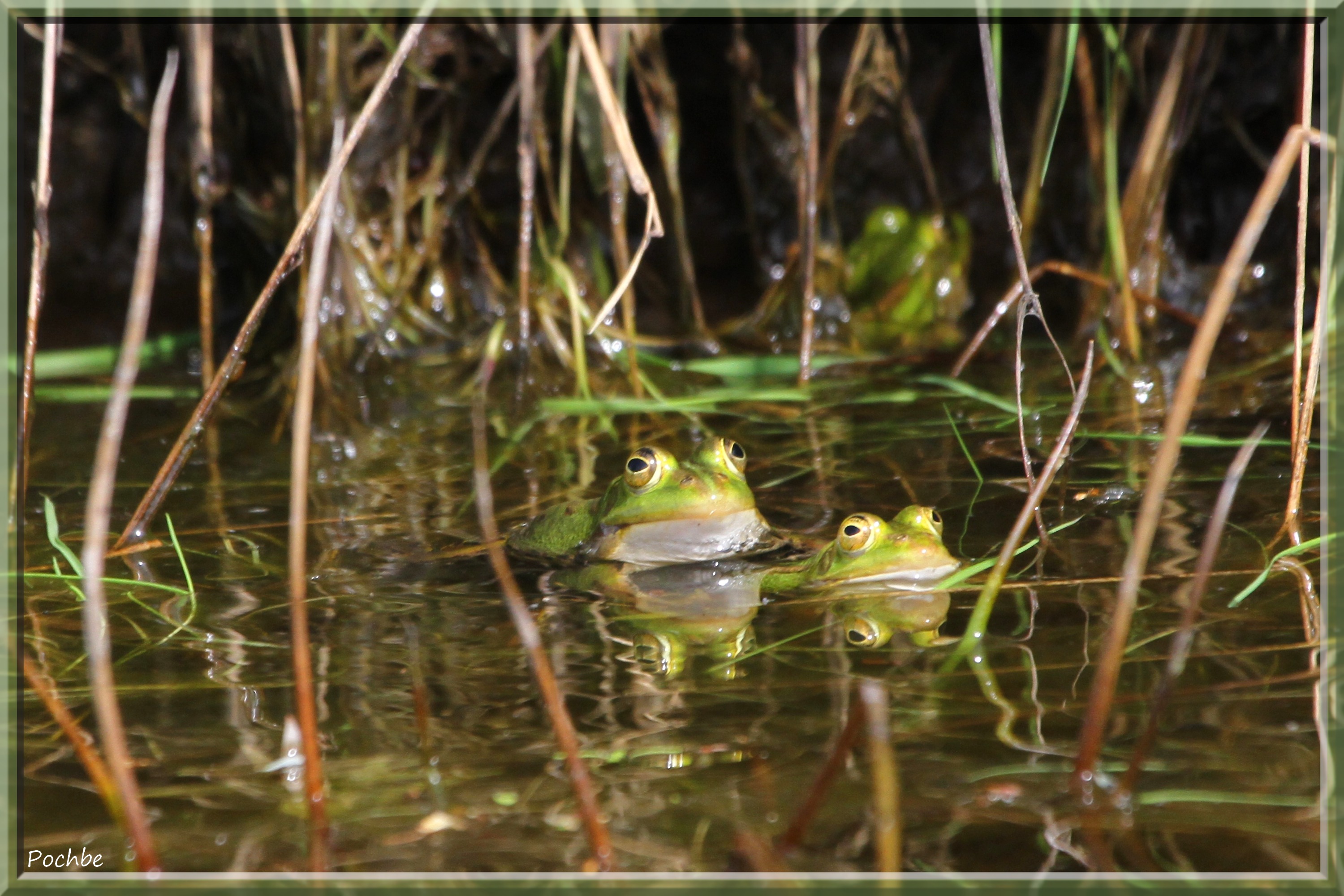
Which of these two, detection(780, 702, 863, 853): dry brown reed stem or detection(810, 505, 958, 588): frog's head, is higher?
detection(810, 505, 958, 588): frog's head

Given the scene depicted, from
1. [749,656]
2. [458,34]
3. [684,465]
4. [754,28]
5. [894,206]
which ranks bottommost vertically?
[749,656]

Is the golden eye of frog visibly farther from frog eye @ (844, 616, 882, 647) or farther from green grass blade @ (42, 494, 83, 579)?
green grass blade @ (42, 494, 83, 579)

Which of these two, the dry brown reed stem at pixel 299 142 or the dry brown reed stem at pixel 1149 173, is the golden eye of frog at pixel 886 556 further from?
the dry brown reed stem at pixel 299 142

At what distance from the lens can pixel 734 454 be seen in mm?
2328

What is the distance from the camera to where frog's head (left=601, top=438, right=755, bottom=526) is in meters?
2.25

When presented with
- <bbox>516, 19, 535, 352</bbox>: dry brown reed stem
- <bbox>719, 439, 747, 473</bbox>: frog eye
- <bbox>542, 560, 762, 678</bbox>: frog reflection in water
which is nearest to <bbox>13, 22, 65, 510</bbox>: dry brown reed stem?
<bbox>542, 560, 762, 678</bbox>: frog reflection in water

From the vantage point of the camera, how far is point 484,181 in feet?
15.8

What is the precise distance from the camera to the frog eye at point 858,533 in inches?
79.1

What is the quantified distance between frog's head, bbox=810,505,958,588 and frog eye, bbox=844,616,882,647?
124 millimetres

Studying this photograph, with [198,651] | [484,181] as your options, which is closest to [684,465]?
[198,651]

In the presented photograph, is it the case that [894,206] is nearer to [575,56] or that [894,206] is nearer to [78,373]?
[575,56]

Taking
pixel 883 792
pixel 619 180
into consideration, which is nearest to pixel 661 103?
pixel 619 180

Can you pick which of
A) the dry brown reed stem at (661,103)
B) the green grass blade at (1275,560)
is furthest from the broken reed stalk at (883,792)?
the dry brown reed stem at (661,103)

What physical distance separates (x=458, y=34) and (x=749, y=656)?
2855 mm
